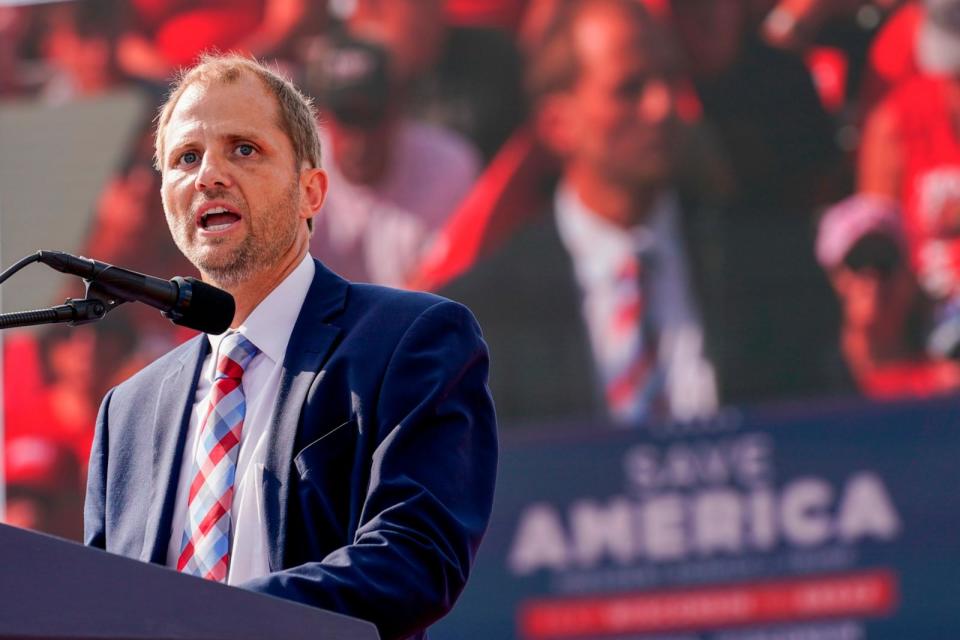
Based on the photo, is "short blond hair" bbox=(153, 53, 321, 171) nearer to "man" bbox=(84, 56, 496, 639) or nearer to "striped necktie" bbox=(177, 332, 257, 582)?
"man" bbox=(84, 56, 496, 639)

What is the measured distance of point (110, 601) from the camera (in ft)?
4.84

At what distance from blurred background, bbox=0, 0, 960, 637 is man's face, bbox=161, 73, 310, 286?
7069 millimetres

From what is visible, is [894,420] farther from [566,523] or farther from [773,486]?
[566,523]

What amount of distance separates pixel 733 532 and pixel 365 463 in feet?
24.1

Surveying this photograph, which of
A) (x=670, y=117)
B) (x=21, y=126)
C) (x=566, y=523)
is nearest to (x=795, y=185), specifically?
(x=670, y=117)

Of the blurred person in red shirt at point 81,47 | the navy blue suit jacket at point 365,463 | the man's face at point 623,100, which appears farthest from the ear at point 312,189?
the blurred person in red shirt at point 81,47

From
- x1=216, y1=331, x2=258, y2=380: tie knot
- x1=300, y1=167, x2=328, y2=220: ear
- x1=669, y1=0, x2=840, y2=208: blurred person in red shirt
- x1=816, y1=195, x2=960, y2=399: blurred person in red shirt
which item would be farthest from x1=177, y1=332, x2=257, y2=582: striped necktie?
x1=669, y1=0, x2=840, y2=208: blurred person in red shirt

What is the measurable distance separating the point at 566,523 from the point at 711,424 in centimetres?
102

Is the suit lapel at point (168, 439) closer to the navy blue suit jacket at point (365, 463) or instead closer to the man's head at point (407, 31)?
the navy blue suit jacket at point (365, 463)

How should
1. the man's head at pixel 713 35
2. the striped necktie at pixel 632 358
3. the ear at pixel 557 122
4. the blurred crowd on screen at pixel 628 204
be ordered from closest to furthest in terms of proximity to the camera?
the blurred crowd on screen at pixel 628 204, the striped necktie at pixel 632 358, the man's head at pixel 713 35, the ear at pixel 557 122

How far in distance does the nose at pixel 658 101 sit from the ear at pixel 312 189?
7.49 meters

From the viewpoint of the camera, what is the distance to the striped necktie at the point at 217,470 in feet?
7.12

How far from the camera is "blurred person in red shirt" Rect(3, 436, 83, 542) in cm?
1060

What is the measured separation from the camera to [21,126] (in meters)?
11.8
